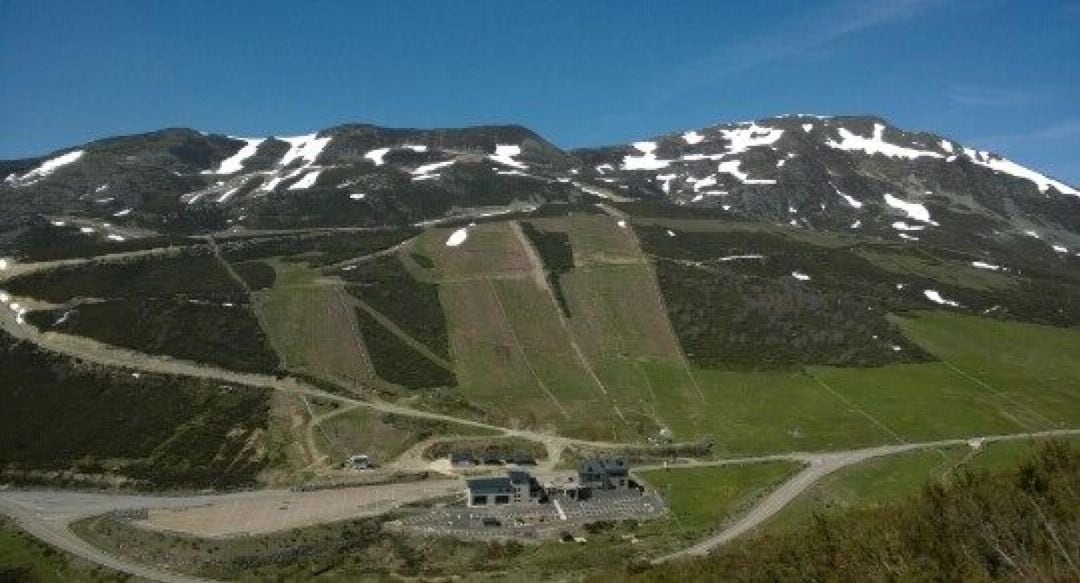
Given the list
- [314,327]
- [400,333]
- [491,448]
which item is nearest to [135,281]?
[314,327]

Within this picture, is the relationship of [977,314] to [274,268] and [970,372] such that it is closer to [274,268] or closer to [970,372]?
[970,372]

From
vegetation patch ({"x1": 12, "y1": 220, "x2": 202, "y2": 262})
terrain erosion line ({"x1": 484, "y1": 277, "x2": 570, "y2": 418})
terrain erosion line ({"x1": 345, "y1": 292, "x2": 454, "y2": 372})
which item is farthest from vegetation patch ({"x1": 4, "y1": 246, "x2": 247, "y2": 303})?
terrain erosion line ({"x1": 484, "y1": 277, "x2": 570, "y2": 418})

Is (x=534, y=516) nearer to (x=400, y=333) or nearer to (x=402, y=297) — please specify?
(x=400, y=333)

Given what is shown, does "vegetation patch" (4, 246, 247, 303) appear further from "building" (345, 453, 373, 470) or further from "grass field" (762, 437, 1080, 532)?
"grass field" (762, 437, 1080, 532)

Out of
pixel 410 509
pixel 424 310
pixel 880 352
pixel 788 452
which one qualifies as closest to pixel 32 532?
pixel 410 509

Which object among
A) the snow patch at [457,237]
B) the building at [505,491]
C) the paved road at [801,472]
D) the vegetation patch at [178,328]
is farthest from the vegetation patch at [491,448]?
the snow patch at [457,237]

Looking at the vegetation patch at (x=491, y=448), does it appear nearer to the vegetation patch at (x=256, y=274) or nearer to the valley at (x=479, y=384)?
the valley at (x=479, y=384)

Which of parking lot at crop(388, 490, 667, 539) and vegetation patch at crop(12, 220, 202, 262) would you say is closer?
parking lot at crop(388, 490, 667, 539)
